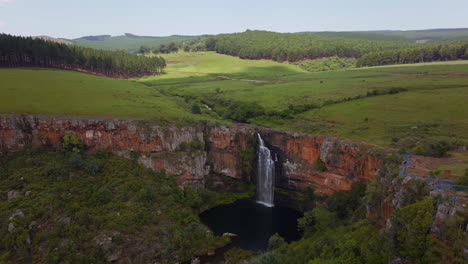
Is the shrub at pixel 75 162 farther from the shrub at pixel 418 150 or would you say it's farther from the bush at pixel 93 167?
the shrub at pixel 418 150

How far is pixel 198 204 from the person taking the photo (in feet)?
177

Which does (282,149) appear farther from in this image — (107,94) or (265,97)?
(107,94)

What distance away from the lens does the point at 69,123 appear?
173 feet

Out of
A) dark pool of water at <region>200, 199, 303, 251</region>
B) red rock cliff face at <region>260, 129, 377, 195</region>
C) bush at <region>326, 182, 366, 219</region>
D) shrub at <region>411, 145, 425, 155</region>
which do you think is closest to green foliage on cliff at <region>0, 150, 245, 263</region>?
dark pool of water at <region>200, 199, 303, 251</region>

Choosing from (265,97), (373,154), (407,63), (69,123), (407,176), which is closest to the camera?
(407,176)

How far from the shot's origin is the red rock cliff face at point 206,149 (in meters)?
49.6

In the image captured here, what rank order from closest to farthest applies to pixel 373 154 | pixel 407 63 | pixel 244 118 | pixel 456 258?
pixel 456 258
pixel 373 154
pixel 244 118
pixel 407 63

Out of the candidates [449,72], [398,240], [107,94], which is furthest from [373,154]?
[449,72]

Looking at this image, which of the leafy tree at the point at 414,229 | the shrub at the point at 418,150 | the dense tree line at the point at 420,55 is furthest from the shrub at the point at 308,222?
the dense tree line at the point at 420,55

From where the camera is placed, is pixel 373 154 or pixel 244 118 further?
pixel 244 118

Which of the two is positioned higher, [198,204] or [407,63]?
[407,63]

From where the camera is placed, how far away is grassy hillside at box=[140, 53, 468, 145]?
2196 inches

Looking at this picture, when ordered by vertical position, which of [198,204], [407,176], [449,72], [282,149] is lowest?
[198,204]

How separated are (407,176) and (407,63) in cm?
11409
